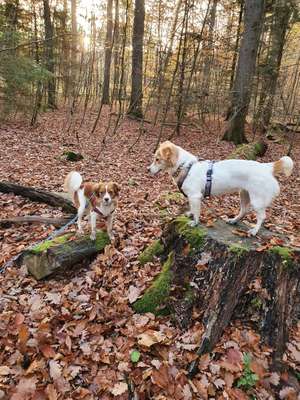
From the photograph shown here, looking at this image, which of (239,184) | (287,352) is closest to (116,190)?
(239,184)

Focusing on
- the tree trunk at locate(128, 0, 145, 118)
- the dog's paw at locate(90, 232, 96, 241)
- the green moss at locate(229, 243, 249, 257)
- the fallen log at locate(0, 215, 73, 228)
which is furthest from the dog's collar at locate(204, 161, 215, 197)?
the tree trunk at locate(128, 0, 145, 118)

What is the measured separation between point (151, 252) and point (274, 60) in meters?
18.2

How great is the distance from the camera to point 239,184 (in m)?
4.49

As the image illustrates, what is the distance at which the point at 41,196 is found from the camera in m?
7.18

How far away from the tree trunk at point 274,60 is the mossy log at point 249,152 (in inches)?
183

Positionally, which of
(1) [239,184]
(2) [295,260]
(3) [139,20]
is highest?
(3) [139,20]

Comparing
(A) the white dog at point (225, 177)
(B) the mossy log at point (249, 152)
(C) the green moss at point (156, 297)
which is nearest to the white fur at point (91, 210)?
(A) the white dog at point (225, 177)

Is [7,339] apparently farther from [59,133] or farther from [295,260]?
[59,133]

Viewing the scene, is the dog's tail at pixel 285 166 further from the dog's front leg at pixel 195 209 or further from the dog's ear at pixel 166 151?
the dog's ear at pixel 166 151

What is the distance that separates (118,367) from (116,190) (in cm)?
256

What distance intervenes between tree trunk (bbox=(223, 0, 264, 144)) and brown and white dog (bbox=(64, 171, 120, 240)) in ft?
32.3

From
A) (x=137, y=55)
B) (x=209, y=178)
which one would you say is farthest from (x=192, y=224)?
(x=137, y=55)

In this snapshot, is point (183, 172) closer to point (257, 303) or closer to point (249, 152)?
point (257, 303)

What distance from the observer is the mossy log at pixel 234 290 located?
11.8 ft
